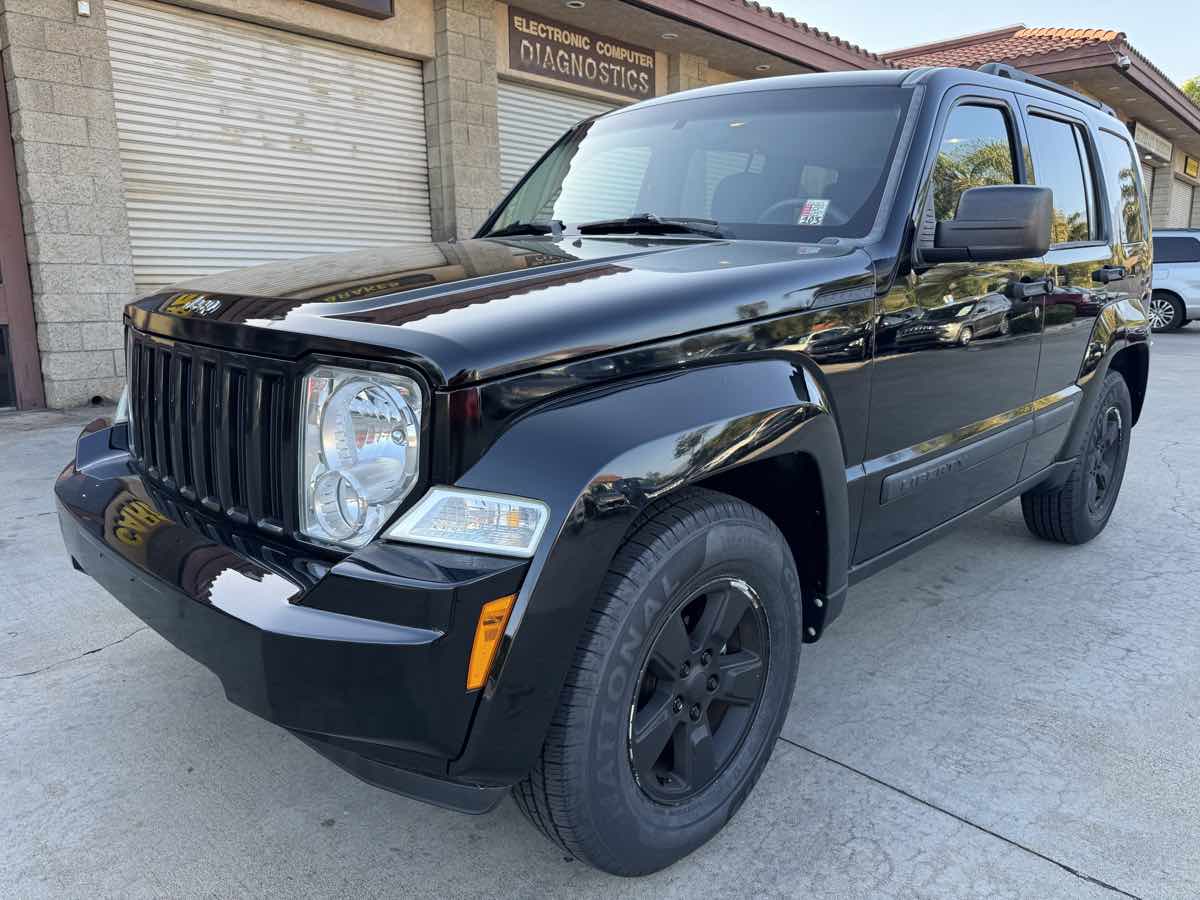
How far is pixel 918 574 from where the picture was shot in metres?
3.79

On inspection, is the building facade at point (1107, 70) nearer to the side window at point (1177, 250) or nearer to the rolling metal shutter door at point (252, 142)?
the side window at point (1177, 250)

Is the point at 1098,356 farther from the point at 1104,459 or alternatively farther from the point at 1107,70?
the point at 1107,70

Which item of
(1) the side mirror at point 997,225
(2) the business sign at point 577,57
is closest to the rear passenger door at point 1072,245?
(1) the side mirror at point 997,225

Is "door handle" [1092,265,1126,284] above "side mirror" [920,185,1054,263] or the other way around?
the other way around

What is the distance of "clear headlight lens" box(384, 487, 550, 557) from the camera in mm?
1513

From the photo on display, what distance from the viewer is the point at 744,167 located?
110 inches

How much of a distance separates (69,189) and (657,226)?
5830 mm

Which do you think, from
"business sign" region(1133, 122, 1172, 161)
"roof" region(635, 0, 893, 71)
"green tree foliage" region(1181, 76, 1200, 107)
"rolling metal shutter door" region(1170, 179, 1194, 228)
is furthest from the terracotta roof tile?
"green tree foliage" region(1181, 76, 1200, 107)

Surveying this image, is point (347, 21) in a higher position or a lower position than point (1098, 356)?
higher

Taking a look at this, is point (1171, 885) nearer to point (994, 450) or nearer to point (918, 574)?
point (994, 450)

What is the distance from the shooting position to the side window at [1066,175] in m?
3.27

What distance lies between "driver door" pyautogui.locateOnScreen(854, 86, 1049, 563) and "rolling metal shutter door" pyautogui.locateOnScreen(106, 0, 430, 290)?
658 cm

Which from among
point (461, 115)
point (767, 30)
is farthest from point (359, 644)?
point (767, 30)

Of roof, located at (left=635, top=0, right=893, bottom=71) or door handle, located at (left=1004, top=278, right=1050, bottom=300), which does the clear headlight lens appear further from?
roof, located at (left=635, top=0, right=893, bottom=71)
